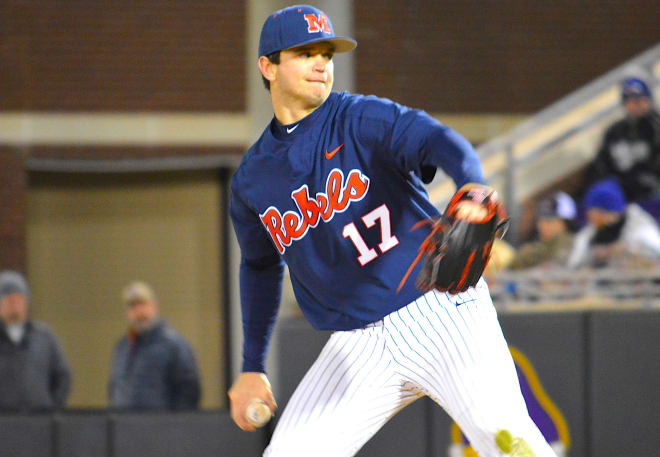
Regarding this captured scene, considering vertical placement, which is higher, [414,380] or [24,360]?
[414,380]

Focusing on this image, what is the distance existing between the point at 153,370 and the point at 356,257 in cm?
292

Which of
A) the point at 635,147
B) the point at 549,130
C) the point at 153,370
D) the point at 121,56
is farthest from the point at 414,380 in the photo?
the point at 121,56

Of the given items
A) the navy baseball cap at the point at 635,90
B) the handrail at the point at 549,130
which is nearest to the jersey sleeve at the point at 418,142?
the navy baseball cap at the point at 635,90

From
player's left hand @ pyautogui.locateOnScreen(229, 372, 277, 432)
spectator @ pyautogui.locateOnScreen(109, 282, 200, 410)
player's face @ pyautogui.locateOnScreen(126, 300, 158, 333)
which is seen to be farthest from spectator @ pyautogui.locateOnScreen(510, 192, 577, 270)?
player's left hand @ pyautogui.locateOnScreen(229, 372, 277, 432)

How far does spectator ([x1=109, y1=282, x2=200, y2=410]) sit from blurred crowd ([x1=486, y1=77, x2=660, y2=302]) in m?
1.67

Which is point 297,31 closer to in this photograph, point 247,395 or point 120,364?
point 247,395

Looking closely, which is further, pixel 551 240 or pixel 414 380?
pixel 551 240

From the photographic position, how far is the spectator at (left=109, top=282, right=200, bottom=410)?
4.91 m

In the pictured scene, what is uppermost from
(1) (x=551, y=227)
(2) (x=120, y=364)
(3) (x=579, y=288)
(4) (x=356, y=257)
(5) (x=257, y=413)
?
(4) (x=356, y=257)

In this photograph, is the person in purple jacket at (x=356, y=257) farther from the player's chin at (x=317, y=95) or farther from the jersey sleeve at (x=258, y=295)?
the jersey sleeve at (x=258, y=295)

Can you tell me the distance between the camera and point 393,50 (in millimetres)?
8930

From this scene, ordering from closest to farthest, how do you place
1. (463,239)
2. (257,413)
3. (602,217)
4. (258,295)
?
(463,239), (257,413), (258,295), (602,217)

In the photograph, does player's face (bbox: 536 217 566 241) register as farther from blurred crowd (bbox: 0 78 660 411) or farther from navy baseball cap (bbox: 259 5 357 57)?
navy baseball cap (bbox: 259 5 357 57)

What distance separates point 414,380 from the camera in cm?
228
